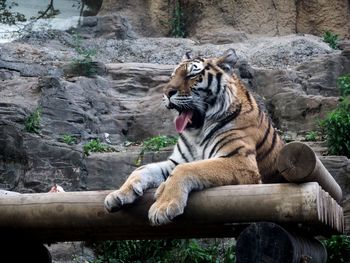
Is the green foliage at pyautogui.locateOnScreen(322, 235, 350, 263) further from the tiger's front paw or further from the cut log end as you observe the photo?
the cut log end

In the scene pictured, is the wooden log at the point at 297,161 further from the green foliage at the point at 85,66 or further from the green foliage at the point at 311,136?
the green foliage at the point at 85,66

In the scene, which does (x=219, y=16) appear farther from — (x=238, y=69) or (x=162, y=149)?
(x=162, y=149)

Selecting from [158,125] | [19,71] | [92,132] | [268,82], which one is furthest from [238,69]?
[19,71]

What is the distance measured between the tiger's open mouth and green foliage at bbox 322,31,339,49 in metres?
8.68

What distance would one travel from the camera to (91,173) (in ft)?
31.2

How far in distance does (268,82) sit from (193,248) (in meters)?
3.95

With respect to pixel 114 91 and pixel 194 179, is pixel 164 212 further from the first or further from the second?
pixel 114 91

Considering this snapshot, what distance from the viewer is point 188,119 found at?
462 centimetres

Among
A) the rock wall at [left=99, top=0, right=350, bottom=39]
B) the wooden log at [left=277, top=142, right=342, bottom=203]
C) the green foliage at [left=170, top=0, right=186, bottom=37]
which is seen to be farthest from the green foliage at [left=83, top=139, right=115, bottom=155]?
the wooden log at [left=277, top=142, right=342, bottom=203]

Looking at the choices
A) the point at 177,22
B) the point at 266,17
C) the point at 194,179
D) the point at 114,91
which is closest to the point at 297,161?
the point at 194,179

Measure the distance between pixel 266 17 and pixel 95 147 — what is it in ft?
17.8

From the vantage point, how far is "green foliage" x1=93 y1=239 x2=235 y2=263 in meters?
8.09

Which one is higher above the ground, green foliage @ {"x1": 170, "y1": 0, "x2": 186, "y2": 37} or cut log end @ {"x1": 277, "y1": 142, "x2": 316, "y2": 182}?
cut log end @ {"x1": 277, "y1": 142, "x2": 316, "y2": 182}

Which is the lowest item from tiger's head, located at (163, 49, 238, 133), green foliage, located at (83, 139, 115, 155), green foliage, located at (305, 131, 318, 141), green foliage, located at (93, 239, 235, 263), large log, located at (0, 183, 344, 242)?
green foliage, located at (93, 239, 235, 263)
